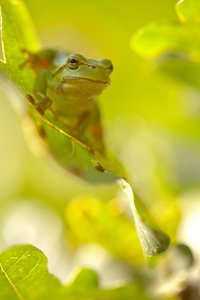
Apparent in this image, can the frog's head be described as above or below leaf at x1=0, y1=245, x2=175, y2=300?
above

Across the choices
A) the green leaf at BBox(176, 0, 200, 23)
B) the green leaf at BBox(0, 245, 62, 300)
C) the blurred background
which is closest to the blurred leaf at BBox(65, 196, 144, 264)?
the blurred background

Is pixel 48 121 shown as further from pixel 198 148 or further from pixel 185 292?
pixel 198 148

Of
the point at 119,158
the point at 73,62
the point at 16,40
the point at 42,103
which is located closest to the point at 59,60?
the point at 73,62

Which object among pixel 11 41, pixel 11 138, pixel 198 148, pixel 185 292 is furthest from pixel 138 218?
pixel 11 138

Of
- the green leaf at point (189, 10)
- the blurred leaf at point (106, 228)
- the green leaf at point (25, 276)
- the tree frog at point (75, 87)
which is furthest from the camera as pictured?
the blurred leaf at point (106, 228)

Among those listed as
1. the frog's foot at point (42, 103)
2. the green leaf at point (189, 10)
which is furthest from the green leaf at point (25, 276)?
the green leaf at point (189, 10)

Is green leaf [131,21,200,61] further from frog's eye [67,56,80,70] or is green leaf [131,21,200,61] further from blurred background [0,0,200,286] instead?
blurred background [0,0,200,286]

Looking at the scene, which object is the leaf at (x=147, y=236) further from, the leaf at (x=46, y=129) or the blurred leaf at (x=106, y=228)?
the blurred leaf at (x=106, y=228)
